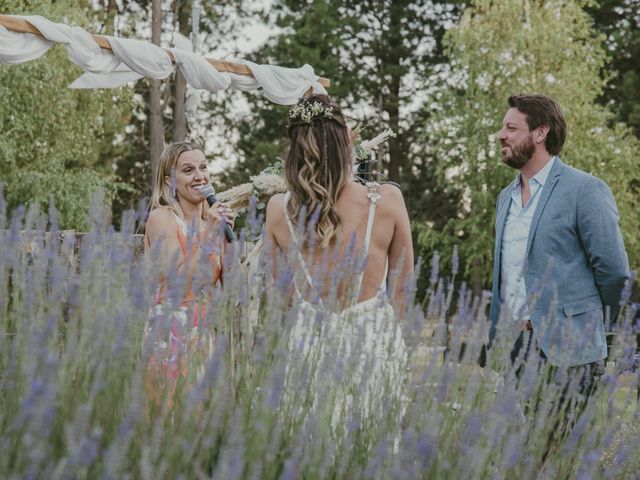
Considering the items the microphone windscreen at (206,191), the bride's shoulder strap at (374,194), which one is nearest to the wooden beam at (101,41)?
the microphone windscreen at (206,191)

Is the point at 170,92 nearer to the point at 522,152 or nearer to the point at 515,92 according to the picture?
the point at 515,92

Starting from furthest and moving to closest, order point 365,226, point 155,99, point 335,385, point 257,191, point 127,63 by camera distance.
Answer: point 155,99, point 127,63, point 257,191, point 365,226, point 335,385

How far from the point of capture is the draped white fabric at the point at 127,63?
8906 mm

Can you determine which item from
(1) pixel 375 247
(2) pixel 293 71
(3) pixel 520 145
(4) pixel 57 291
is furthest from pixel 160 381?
(2) pixel 293 71

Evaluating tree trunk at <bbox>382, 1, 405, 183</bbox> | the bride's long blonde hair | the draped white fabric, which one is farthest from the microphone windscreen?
tree trunk at <bbox>382, 1, 405, 183</bbox>

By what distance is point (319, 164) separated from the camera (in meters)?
3.06

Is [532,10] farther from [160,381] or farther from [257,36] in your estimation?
[160,381]

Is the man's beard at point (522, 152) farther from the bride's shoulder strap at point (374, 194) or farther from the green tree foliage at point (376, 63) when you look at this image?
the green tree foliage at point (376, 63)

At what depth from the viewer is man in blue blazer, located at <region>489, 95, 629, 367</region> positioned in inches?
132

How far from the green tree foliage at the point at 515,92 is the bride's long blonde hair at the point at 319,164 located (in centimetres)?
1711

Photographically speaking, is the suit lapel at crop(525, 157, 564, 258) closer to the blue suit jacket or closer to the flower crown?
the blue suit jacket

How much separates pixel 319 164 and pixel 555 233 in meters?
1.04

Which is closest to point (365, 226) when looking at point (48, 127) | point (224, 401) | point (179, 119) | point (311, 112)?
point (311, 112)

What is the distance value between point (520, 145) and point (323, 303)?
1.66 m
